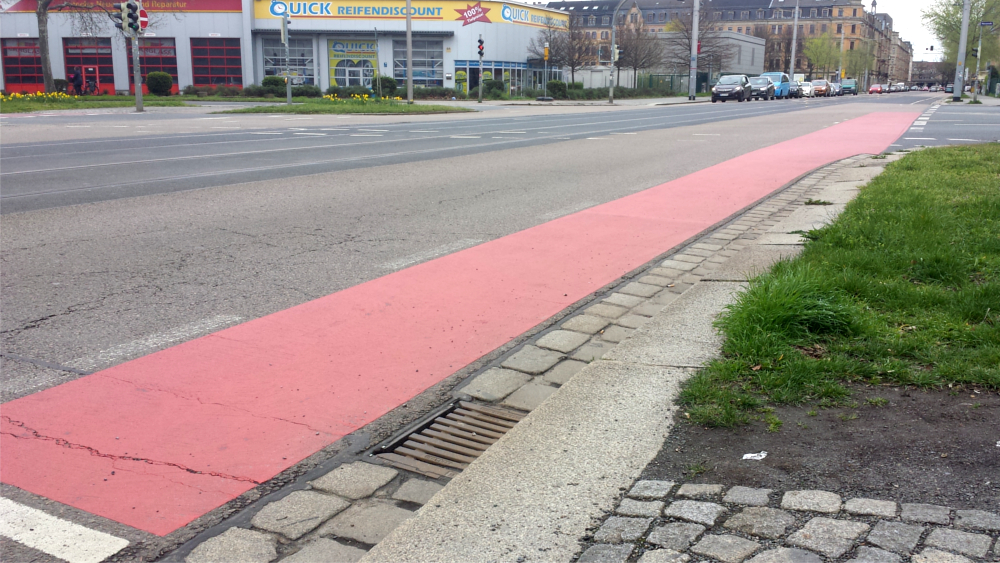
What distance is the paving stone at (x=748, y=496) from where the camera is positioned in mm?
2842

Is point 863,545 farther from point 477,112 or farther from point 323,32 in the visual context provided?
point 323,32

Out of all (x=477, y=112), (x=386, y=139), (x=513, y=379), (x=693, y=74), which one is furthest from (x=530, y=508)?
(x=693, y=74)

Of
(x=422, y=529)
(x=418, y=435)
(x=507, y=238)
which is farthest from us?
(x=507, y=238)

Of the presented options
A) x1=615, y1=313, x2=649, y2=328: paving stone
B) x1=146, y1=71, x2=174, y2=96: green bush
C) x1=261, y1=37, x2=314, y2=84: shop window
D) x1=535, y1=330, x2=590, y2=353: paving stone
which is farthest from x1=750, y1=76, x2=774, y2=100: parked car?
x1=535, y1=330, x2=590, y2=353: paving stone

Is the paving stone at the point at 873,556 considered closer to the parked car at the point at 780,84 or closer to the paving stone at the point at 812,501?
the paving stone at the point at 812,501

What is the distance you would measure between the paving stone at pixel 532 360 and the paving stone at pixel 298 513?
1.61 meters

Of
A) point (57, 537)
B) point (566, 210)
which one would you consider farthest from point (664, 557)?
point (566, 210)

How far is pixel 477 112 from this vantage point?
36.5 metres

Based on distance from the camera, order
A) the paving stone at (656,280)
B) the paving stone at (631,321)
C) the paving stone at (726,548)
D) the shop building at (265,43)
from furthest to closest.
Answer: the shop building at (265,43) < the paving stone at (656,280) < the paving stone at (631,321) < the paving stone at (726,548)

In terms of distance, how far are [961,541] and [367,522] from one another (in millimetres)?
1965

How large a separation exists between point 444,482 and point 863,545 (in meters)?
1.57

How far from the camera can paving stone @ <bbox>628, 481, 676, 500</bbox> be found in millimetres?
2943

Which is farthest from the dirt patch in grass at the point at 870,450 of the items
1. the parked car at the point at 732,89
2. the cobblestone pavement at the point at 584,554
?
the parked car at the point at 732,89

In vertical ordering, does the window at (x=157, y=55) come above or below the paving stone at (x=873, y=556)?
above
